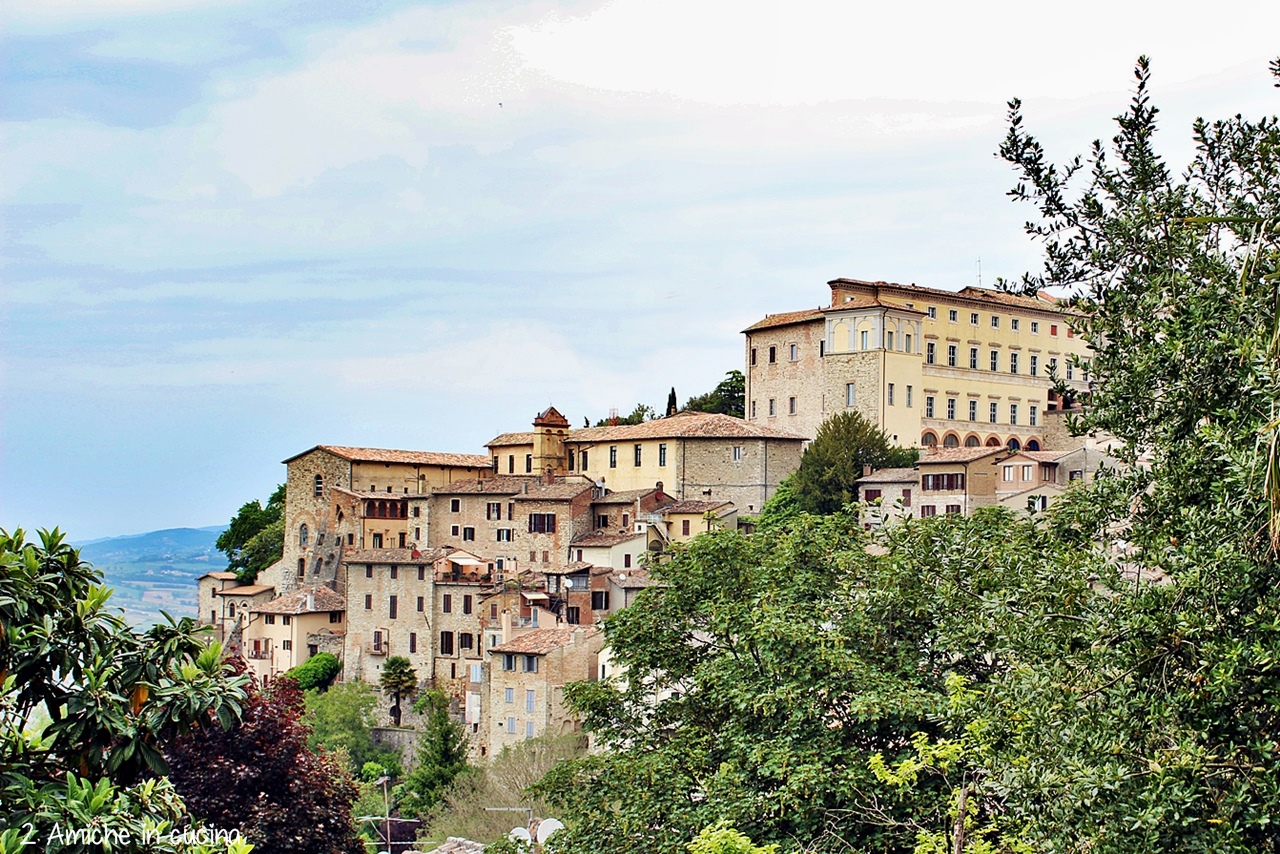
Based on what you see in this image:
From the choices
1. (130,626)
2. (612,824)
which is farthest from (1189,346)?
(612,824)

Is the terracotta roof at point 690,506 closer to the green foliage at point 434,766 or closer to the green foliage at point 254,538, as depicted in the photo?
the green foliage at point 434,766

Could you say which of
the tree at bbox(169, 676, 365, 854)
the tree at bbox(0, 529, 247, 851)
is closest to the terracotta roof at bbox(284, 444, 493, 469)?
the tree at bbox(169, 676, 365, 854)

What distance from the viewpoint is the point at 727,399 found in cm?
6925

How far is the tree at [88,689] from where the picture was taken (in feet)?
16.3

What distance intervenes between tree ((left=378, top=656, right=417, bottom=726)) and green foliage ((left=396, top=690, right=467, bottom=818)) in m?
3.63

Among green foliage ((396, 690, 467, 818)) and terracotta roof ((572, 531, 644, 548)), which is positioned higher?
terracotta roof ((572, 531, 644, 548))

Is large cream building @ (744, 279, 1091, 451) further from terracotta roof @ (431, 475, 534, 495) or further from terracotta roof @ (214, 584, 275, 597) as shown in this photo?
terracotta roof @ (214, 584, 275, 597)

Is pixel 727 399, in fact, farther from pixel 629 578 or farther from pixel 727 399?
pixel 629 578

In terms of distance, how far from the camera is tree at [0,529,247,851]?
498 centimetres

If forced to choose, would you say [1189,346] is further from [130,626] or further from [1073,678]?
[130,626]

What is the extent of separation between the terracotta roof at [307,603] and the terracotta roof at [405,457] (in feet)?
22.2

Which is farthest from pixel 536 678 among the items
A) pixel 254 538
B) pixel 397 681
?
pixel 254 538

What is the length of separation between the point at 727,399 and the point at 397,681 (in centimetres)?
2587

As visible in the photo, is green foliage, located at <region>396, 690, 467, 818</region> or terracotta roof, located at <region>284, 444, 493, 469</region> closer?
green foliage, located at <region>396, 690, 467, 818</region>
